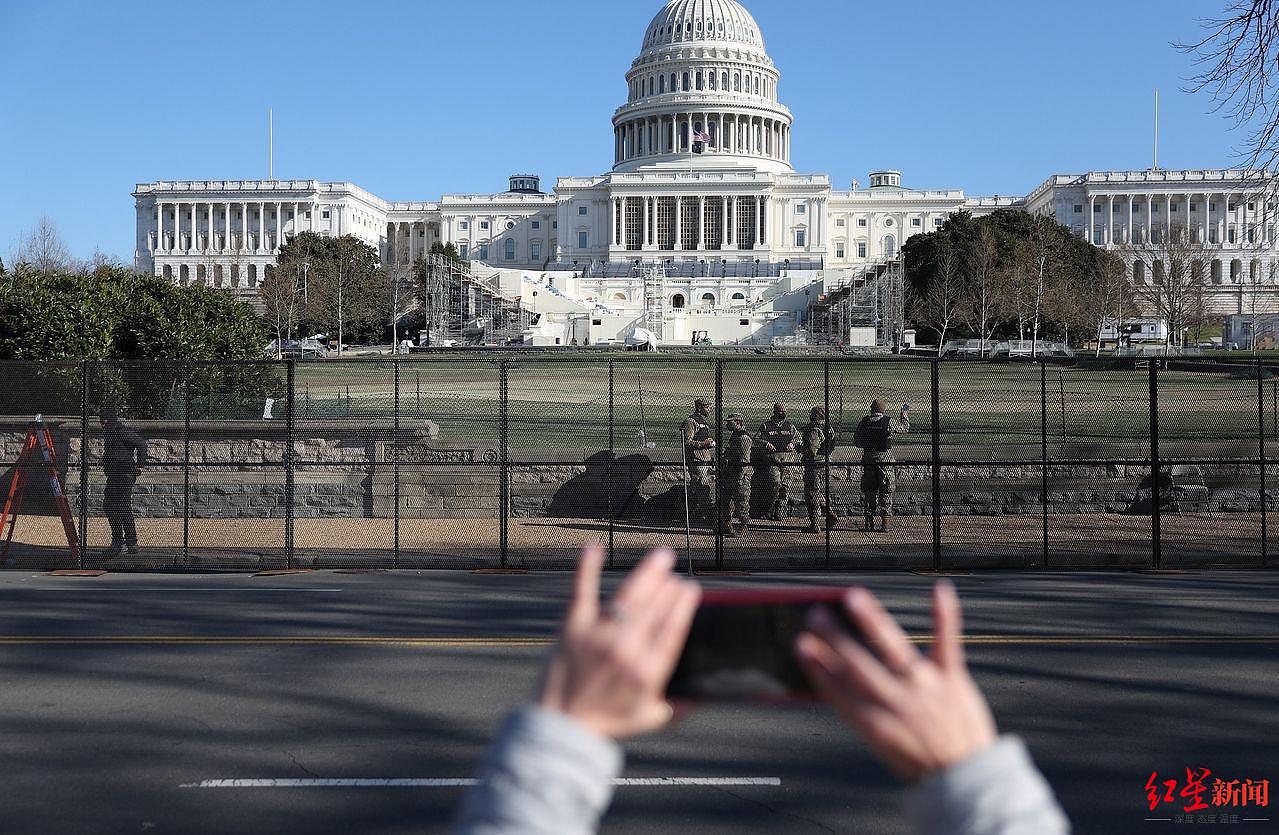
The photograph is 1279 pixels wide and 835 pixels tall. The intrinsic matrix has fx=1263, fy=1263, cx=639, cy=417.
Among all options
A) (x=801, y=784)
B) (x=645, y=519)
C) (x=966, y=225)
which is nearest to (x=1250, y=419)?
(x=645, y=519)

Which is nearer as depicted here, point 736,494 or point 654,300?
point 736,494

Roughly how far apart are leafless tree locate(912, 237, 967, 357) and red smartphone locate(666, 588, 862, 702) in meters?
81.7

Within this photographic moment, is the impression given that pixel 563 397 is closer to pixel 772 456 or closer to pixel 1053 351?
pixel 772 456

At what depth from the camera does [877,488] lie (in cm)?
1867

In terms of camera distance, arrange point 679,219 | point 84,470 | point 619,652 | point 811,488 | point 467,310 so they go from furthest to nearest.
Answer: point 679,219 < point 467,310 < point 811,488 < point 84,470 < point 619,652

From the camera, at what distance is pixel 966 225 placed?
9300cm

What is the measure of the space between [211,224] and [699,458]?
471 feet

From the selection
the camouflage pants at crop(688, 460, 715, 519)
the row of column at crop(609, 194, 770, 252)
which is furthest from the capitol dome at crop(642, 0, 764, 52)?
the camouflage pants at crop(688, 460, 715, 519)

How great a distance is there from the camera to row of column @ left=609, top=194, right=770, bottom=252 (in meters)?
138

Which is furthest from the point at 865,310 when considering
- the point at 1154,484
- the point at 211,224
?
the point at 211,224

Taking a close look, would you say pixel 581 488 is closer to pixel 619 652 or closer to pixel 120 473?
pixel 120 473

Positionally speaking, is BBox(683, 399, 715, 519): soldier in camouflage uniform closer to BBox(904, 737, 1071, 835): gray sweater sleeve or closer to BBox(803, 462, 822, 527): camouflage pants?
BBox(803, 462, 822, 527): camouflage pants

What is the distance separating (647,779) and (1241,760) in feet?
11.5

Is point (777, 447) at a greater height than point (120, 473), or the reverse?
point (777, 447)
